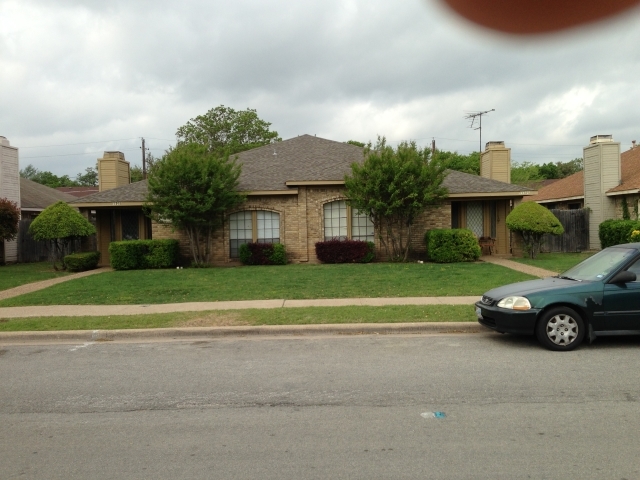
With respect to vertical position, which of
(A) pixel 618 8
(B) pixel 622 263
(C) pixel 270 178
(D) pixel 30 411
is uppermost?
(C) pixel 270 178

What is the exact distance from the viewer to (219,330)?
30.9 ft

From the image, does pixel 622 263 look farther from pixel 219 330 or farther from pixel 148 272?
pixel 148 272

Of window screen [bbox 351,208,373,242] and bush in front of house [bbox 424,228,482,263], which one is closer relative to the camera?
bush in front of house [bbox 424,228,482,263]

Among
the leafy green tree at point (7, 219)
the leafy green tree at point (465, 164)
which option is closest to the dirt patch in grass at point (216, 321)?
the leafy green tree at point (7, 219)

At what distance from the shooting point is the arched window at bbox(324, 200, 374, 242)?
21.1 metres

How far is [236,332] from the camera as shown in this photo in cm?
943

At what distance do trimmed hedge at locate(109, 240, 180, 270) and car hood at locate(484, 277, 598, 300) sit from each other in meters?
13.7

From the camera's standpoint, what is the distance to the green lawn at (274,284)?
12.9 metres

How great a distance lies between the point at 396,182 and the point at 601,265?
34.9 ft

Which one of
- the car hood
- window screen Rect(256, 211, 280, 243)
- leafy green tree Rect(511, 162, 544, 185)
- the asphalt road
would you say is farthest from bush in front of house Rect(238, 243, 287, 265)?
leafy green tree Rect(511, 162, 544, 185)

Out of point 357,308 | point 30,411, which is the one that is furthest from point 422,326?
point 30,411

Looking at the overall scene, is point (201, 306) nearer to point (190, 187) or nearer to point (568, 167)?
point (190, 187)

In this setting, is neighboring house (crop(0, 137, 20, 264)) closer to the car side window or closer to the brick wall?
the brick wall

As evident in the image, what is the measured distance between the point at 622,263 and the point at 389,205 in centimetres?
1118
